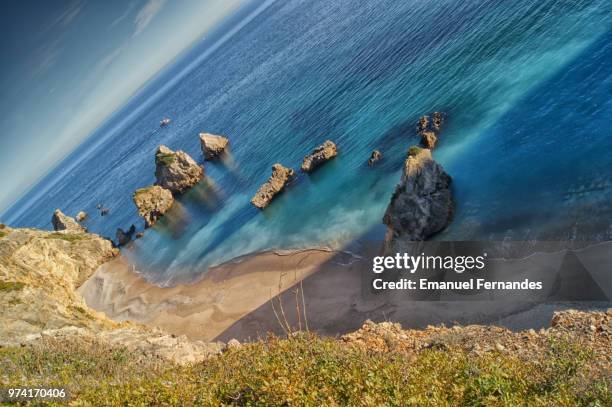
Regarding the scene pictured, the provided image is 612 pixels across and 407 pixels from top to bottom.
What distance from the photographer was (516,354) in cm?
1262

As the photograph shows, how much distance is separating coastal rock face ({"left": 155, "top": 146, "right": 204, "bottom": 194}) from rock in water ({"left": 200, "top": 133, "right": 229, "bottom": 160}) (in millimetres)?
6223

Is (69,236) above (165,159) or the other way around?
the other way around

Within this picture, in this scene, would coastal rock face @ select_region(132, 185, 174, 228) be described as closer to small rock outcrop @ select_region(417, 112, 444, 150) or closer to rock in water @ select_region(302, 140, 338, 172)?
rock in water @ select_region(302, 140, 338, 172)

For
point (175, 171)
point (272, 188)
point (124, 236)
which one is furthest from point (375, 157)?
point (124, 236)

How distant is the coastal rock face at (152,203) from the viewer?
228 ft

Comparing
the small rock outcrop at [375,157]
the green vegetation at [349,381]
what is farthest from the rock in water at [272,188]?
the green vegetation at [349,381]

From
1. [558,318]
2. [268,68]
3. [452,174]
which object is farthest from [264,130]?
[558,318]

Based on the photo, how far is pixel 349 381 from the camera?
29.9 ft

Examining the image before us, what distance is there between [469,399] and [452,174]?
92.4 ft

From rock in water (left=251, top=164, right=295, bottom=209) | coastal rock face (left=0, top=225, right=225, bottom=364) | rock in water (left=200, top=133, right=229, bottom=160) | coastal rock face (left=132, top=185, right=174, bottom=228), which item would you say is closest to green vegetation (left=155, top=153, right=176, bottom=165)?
coastal rock face (left=132, top=185, right=174, bottom=228)

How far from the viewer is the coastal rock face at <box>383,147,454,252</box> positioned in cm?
2930

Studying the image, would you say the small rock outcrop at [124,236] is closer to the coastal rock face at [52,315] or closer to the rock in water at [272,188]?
the rock in water at [272,188]

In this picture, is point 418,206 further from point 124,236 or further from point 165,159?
point 124,236

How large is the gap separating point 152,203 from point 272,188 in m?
30.9
